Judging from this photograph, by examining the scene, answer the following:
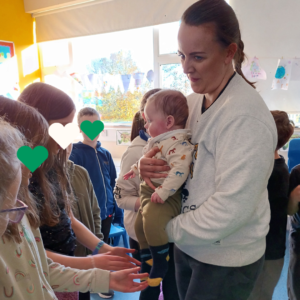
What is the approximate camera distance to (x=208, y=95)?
3.17 ft

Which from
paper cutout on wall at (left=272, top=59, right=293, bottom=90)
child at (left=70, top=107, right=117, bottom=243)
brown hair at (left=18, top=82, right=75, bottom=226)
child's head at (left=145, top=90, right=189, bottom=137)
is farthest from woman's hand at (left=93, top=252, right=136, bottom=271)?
paper cutout on wall at (left=272, top=59, right=293, bottom=90)

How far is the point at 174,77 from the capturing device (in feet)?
10.9

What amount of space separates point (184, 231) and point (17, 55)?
419 cm

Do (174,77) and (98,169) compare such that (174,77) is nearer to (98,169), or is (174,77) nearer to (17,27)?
(98,169)

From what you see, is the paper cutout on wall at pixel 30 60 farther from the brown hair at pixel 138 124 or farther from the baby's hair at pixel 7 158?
the baby's hair at pixel 7 158

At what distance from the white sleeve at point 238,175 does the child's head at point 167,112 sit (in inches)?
13.0

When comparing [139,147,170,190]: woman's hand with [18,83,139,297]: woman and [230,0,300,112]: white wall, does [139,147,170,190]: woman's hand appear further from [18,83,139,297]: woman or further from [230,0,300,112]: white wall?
[230,0,300,112]: white wall

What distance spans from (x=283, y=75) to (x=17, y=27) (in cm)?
383

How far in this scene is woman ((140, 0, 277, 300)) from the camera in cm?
73

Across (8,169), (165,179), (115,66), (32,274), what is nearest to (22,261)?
(32,274)

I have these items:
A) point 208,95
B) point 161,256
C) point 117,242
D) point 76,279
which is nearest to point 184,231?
point 161,256

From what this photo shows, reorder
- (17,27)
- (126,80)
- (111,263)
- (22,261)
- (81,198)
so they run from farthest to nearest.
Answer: (17,27) → (126,80) → (81,198) → (111,263) → (22,261)

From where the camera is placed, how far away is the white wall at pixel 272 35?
2605mm

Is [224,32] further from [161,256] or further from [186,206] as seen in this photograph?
[161,256]
